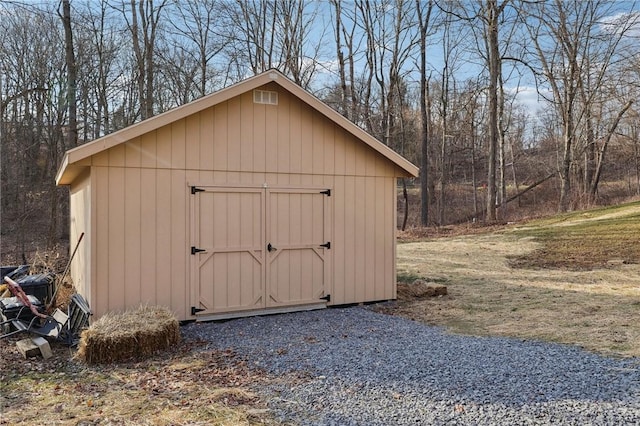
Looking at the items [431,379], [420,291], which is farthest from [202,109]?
[420,291]

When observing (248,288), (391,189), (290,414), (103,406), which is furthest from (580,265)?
(103,406)

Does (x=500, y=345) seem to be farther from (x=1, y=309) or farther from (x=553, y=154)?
(x=553, y=154)

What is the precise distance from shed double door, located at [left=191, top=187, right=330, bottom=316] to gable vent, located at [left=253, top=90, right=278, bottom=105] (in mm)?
1233

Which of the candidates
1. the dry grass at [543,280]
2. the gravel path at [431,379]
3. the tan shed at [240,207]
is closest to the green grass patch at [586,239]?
the dry grass at [543,280]

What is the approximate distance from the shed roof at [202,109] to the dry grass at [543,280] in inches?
98.1

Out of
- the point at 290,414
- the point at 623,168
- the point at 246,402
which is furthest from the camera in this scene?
the point at 623,168

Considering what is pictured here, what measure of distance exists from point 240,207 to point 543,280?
6.42 m

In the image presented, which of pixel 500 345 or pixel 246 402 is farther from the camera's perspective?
pixel 500 345

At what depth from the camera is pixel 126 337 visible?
4.86 metres

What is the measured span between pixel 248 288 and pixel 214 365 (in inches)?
81.4

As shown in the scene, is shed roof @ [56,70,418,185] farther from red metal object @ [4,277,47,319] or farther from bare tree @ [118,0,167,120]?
bare tree @ [118,0,167,120]

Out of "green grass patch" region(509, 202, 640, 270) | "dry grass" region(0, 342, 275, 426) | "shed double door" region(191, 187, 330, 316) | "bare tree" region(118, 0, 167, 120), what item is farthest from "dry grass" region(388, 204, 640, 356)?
"bare tree" region(118, 0, 167, 120)

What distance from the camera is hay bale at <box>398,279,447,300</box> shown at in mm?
8297

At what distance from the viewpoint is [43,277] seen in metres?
7.37
